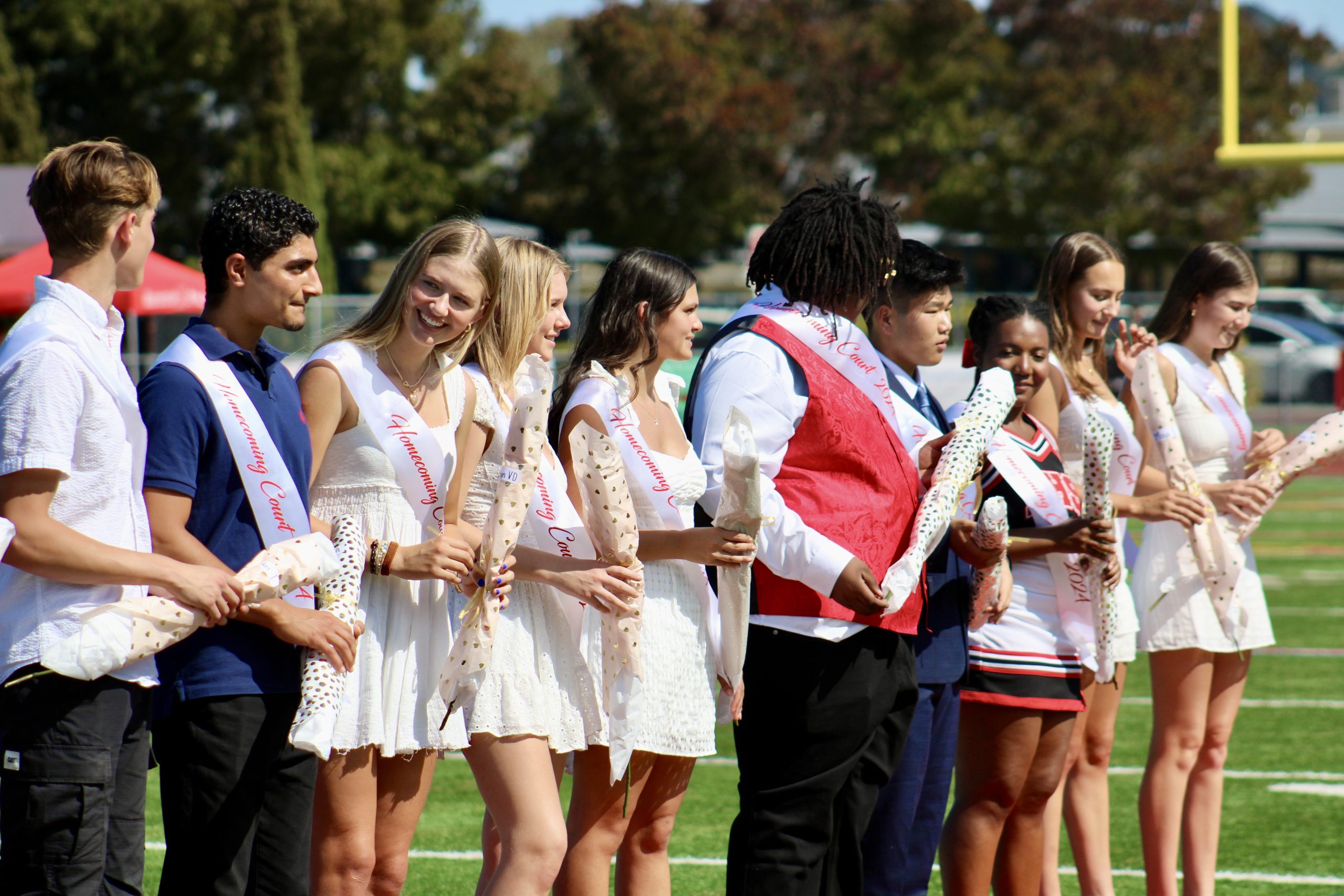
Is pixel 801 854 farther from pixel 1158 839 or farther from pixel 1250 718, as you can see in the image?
pixel 1250 718

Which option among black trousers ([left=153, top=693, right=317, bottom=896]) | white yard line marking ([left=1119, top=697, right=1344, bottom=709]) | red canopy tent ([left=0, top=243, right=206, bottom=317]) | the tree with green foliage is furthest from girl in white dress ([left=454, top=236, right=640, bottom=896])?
the tree with green foliage

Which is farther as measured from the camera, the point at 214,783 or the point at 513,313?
the point at 513,313

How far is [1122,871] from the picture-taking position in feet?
18.2

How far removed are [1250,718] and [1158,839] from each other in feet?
12.0

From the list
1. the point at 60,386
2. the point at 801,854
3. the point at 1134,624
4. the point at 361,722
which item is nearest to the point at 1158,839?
the point at 1134,624

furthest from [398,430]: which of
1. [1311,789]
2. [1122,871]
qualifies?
[1311,789]

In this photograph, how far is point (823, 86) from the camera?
33.0 metres

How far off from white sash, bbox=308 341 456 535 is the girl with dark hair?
1.60 meters

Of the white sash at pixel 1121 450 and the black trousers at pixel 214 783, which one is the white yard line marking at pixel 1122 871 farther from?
the black trousers at pixel 214 783

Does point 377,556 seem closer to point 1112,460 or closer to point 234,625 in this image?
point 234,625

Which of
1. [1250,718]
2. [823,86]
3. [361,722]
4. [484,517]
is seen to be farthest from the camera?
[823,86]

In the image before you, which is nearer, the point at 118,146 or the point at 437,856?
the point at 118,146

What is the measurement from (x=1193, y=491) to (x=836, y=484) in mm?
1700

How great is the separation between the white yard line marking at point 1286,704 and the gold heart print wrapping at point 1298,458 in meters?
3.50
